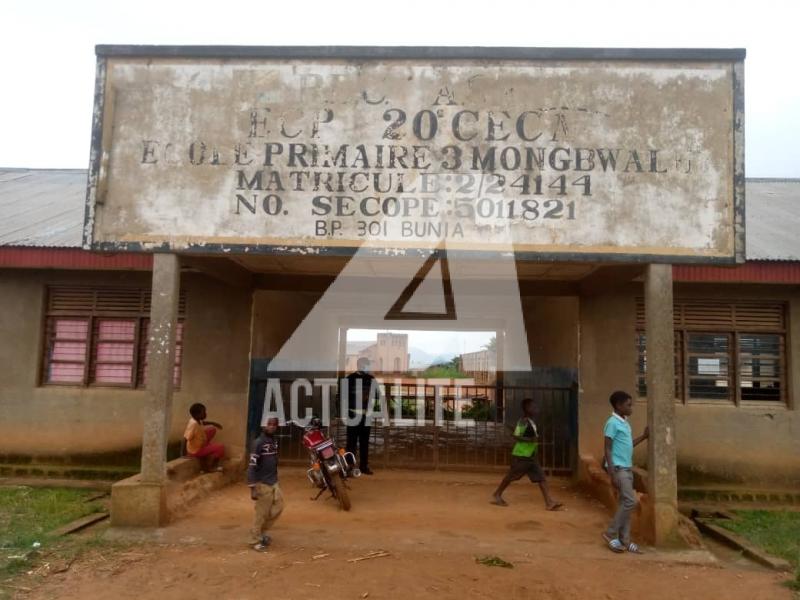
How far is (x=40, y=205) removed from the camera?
35.2 feet

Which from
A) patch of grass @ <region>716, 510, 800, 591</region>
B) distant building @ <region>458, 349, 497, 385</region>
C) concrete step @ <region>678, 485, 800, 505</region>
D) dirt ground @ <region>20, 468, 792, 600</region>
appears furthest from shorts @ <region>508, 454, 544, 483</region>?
distant building @ <region>458, 349, 497, 385</region>

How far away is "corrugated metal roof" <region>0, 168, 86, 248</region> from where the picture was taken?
8406 mm

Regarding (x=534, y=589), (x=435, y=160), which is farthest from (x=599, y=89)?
(x=534, y=589)

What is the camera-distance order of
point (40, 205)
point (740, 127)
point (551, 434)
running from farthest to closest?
point (40, 205), point (551, 434), point (740, 127)

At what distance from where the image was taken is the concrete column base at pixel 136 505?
609 cm

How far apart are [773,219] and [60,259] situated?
10.6 m

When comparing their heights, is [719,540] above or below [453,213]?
below

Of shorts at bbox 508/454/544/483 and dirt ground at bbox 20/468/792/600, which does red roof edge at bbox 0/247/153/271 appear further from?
shorts at bbox 508/454/544/483

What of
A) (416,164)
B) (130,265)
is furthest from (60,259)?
(416,164)

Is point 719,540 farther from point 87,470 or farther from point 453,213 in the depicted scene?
point 87,470

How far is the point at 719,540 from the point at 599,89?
16.0 ft

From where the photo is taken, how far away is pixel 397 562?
5.37m

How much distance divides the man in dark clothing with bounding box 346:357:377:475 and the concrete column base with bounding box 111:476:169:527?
3.05 m

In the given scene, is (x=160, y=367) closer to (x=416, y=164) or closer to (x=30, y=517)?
(x=30, y=517)
